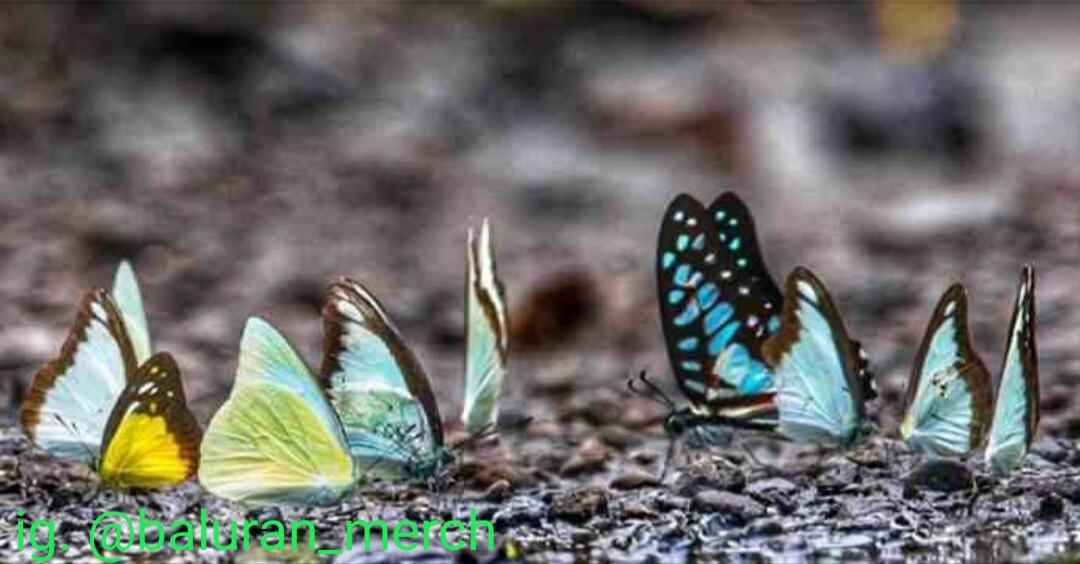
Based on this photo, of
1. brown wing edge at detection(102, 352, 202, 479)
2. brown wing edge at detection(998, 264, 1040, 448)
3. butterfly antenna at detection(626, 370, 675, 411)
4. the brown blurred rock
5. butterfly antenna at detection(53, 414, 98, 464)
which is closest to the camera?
Answer: brown wing edge at detection(998, 264, 1040, 448)

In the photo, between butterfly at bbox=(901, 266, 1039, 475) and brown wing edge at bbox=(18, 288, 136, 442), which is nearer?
butterfly at bbox=(901, 266, 1039, 475)

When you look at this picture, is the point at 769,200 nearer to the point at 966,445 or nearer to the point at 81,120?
the point at 81,120

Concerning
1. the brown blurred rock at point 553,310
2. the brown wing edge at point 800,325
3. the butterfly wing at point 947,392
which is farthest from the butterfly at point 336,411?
the brown blurred rock at point 553,310

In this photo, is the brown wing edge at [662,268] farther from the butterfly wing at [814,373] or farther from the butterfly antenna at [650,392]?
the butterfly wing at [814,373]

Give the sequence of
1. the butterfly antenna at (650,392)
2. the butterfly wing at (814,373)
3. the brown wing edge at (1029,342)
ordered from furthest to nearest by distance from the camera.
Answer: the butterfly antenna at (650,392) < the butterfly wing at (814,373) < the brown wing edge at (1029,342)

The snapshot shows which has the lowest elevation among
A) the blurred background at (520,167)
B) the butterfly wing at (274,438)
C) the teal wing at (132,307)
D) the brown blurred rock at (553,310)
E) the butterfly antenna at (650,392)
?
the butterfly wing at (274,438)

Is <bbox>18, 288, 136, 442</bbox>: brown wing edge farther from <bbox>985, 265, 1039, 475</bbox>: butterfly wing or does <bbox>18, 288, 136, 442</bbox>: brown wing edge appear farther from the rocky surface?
<bbox>985, 265, 1039, 475</bbox>: butterfly wing

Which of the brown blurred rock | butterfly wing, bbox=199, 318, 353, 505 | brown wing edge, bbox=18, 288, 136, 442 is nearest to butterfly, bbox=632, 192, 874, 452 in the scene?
butterfly wing, bbox=199, 318, 353, 505

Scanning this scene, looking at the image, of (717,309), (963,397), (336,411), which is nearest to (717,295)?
(717,309)
